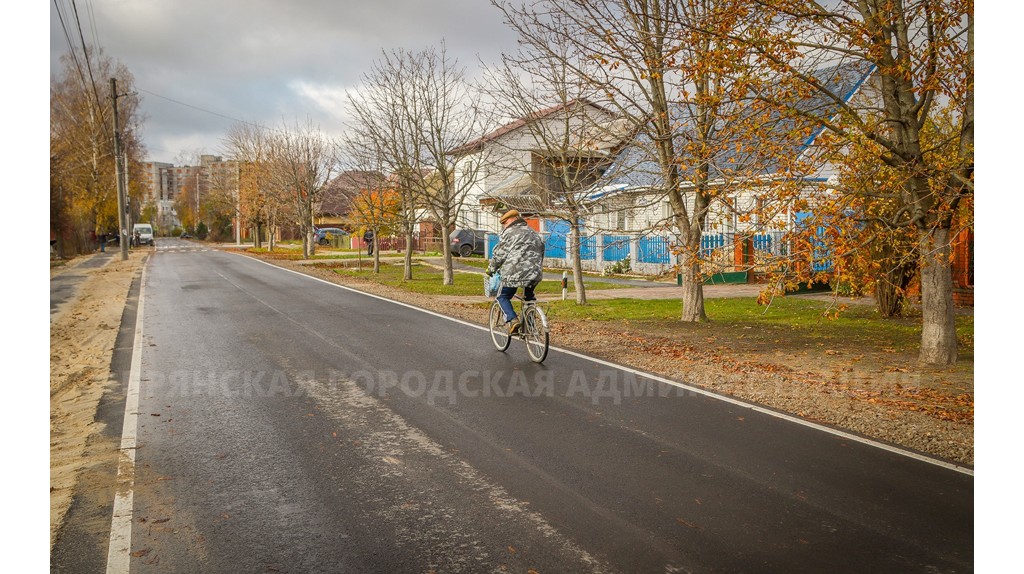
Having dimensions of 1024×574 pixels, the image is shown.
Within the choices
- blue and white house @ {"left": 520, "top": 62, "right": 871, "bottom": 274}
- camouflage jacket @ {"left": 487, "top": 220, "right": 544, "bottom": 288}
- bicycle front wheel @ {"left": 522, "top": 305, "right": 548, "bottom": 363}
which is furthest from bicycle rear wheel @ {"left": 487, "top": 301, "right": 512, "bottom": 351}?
blue and white house @ {"left": 520, "top": 62, "right": 871, "bottom": 274}

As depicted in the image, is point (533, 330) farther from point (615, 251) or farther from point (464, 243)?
point (464, 243)

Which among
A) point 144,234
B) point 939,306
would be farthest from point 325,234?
point 939,306

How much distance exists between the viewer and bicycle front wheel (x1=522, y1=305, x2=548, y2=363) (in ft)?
29.8

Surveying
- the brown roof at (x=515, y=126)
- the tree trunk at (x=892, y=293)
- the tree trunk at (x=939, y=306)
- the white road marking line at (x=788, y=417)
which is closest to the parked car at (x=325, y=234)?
the brown roof at (x=515, y=126)

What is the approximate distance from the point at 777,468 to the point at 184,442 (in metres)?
4.74

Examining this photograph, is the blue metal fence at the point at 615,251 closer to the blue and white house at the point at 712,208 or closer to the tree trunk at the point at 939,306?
the blue and white house at the point at 712,208

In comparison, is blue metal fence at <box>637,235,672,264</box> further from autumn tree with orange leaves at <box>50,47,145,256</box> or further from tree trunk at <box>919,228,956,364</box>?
autumn tree with orange leaves at <box>50,47,145,256</box>

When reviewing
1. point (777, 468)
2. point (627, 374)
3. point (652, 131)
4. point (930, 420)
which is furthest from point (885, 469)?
point (652, 131)

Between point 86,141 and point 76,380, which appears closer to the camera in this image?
point 76,380

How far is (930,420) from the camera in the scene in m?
6.52

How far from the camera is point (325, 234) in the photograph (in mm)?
66062

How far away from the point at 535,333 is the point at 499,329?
44.7 inches

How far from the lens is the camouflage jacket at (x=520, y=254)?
9211mm

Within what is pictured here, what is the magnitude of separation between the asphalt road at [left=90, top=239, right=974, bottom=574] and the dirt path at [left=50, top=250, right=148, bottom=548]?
47 cm
